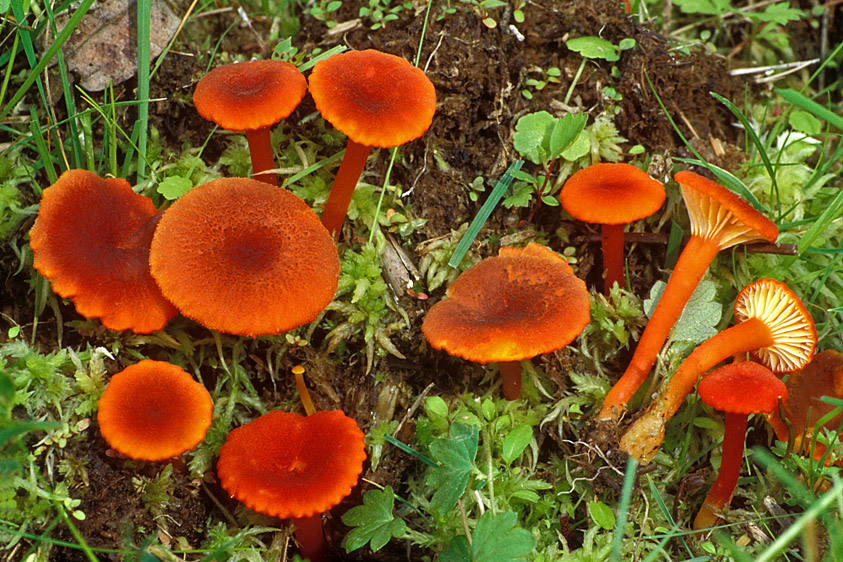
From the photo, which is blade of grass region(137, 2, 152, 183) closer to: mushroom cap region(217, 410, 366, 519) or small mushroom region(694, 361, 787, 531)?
mushroom cap region(217, 410, 366, 519)

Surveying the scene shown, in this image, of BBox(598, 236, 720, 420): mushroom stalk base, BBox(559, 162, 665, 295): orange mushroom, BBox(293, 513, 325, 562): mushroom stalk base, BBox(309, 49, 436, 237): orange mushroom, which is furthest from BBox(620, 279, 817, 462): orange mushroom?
BBox(309, 49, 436, 237): orange mushroom

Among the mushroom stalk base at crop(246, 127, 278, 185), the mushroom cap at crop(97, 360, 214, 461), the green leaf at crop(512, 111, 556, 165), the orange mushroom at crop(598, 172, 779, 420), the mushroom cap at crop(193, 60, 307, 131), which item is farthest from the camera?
the green leaf at crop(512, 111, 556, 165)

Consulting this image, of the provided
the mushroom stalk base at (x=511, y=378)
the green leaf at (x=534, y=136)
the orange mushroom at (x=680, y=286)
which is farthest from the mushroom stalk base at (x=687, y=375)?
the green leaf at (x=534, y=136)

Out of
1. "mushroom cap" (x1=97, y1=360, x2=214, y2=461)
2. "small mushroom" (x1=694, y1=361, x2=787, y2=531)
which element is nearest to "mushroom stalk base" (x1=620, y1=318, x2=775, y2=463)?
"small mushroom" (x1=694, y1=361, x2=787, y2=531)

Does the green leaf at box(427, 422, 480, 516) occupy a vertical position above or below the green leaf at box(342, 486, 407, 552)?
above

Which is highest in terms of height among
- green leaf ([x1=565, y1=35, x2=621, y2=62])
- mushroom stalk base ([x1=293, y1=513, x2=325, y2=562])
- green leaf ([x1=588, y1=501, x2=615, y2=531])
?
green leaf ([x1=565, y1=35, x2=621, y2=62])

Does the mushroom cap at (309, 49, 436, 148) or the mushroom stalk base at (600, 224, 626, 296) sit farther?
the mushroom stalk base at (600, 224, 626, 296)

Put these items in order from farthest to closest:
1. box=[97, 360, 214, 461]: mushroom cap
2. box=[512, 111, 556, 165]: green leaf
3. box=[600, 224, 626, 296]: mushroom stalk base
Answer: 1. box=[512, 111, 556, 165]: green leaf
2. box=[600, 224, 626, 296]: mushroom stalk base
3. box=[97, 360, 214, 461]: mushroom cap
